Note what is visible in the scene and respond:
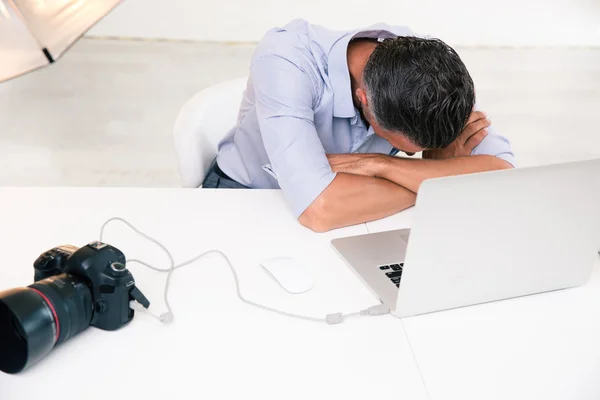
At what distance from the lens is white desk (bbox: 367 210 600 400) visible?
1029 millimetres

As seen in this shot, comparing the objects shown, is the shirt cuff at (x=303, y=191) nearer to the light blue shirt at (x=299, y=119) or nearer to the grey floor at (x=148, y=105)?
the light blue shirt at (x=299, y=119)

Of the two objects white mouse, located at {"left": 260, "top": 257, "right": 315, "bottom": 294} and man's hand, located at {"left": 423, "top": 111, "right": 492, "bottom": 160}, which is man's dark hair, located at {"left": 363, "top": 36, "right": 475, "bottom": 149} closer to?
man's hand, located at {"left": 423, "top": 111, "right": 492, "bottom": 160}

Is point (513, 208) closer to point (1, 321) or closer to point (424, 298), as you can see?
point (424, 298)

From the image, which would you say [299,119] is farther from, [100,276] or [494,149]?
[100,276]

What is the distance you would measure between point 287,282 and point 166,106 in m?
2.88

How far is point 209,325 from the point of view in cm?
113

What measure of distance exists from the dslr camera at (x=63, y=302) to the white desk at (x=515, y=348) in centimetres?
50

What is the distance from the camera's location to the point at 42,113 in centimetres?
371

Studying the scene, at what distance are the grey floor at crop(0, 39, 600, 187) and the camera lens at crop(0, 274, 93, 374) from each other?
2112 millimetres

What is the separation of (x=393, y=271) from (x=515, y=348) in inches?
11.0

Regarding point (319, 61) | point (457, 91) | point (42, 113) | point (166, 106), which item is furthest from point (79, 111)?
point (457, 91)

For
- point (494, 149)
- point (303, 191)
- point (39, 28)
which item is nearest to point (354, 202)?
point (303, 191)

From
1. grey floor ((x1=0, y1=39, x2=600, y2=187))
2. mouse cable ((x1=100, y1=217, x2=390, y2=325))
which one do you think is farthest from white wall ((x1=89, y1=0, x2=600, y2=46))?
mouse cable ((x1=100, y1=217, x2=390, y2=325))

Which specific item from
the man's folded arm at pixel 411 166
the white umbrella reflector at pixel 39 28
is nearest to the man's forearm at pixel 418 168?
the man's folded arm at pixel 411 166
